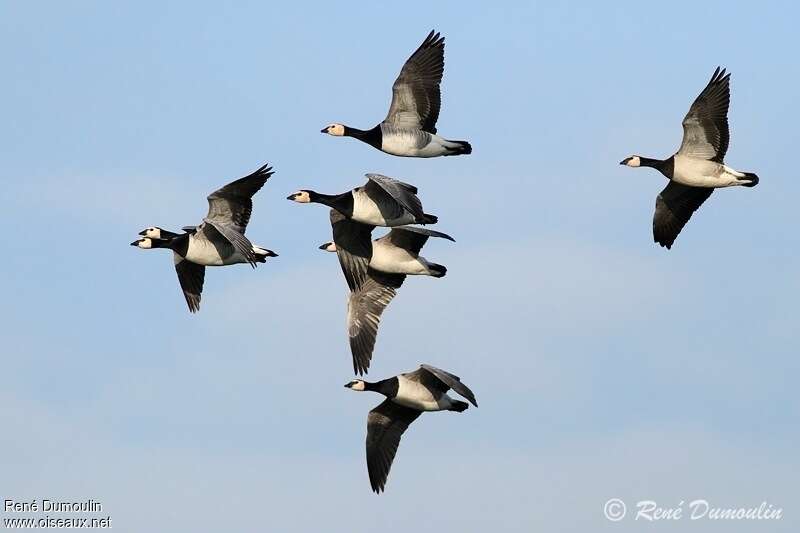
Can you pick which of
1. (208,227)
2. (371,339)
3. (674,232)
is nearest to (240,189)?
(208,227)

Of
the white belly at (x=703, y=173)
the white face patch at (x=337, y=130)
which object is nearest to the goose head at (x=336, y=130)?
the white face patch at (x=337, y=130)

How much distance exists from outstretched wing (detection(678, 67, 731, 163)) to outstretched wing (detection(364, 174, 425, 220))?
5.38m

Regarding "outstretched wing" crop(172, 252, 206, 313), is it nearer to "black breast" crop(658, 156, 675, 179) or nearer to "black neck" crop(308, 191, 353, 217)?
"black neck" crop(308, 191, 353, 217)

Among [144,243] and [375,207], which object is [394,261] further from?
[144,243]

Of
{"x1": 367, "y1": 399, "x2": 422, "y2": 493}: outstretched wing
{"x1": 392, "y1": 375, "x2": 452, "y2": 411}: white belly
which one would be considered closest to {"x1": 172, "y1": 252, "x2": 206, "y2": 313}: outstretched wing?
{"x1": 367, "y1": 399, "x2": 422, "y2": 493}: outstretched wing

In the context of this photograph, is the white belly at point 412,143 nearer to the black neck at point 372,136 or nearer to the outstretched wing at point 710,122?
the black neck at point 372,136

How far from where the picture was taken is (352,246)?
131ft

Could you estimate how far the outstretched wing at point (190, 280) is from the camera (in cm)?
4166

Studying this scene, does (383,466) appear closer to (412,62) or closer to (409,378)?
(409,378)

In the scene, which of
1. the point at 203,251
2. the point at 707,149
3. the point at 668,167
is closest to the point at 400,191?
the point at 203,251

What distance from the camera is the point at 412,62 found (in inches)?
1581

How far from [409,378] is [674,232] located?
6.15 meters

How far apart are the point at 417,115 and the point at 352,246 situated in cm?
275

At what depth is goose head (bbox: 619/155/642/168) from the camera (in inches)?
1620
